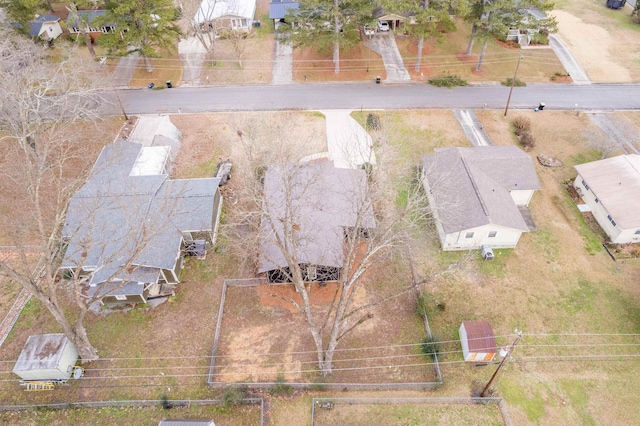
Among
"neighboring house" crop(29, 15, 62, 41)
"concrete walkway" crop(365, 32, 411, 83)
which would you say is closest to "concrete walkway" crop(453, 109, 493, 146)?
"concrete walkway" crop(365, 32, 411, 83)

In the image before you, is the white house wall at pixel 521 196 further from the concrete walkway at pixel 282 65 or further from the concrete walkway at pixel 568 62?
the concrete walkway at pixel 282 65

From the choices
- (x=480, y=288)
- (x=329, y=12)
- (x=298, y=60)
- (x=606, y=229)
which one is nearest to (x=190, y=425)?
(x=480, y=288)

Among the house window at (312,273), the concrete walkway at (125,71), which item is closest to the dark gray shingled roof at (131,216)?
the house window at (312,273)

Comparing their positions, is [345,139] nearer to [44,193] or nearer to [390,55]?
[390,55]

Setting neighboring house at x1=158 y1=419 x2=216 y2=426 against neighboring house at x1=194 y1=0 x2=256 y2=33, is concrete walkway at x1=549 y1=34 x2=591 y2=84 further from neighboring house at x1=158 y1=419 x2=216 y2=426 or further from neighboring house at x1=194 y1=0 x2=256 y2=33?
neighboring house at x1=158 y1=419 x2=216 y2=426

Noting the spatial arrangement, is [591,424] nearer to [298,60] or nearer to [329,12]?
[329,12]
